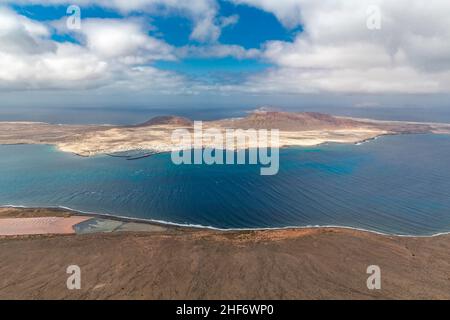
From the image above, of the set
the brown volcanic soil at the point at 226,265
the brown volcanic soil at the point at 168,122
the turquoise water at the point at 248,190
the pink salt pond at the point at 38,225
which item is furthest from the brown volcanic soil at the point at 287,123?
the brown volcanic soil at the point at 226,265

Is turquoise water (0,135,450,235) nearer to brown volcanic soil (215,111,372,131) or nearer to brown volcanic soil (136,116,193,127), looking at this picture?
brown volcanic soil (215,111,372,131)

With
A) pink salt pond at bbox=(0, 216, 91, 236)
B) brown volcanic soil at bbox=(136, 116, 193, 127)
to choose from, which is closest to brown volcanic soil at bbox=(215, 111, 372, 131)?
brown volcanic soil at bbox=(136, 116, 193, 127)

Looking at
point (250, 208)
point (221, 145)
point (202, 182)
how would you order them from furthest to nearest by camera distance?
point (221, 145)
point (202, 182)
point (250, 208)

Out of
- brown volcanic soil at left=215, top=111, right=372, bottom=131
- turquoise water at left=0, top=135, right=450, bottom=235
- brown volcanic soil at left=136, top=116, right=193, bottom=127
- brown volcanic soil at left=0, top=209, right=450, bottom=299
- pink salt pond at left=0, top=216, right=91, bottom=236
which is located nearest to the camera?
brown volcanic soil at left=0, top=209, right=450, bottom=299

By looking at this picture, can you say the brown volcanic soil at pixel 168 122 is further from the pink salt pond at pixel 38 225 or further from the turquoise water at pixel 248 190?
the pink salt pond at pixel 38 225
